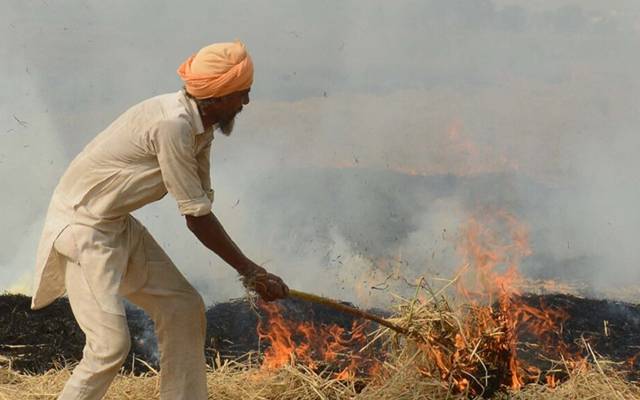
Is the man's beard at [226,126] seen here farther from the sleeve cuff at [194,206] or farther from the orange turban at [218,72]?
the sleeve cuff at [194,206]

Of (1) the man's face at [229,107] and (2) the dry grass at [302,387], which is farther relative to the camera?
(2) the dry grass at [302,387]

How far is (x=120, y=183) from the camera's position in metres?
4.14

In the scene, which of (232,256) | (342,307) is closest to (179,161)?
(232,256)

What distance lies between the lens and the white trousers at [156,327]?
4.05 meters

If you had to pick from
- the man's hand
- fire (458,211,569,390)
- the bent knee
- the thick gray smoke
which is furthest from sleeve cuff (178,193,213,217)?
the thick gray smoke

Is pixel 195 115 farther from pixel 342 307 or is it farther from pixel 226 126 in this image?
pixel 342 307

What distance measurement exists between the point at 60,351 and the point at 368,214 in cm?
384

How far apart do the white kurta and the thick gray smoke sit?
140 inches

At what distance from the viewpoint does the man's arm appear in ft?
13.8

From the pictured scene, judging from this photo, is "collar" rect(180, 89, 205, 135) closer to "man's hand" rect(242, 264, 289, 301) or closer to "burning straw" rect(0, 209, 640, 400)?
"man's hand" rect(242, 264, 289, 301)

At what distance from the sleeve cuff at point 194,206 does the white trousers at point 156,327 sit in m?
0.51

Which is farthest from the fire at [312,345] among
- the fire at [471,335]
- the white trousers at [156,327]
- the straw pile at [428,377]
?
the white trousers at [156,327]

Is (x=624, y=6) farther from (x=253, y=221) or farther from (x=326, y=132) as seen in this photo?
(x=253, y=221)

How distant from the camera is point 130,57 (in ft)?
34.3
